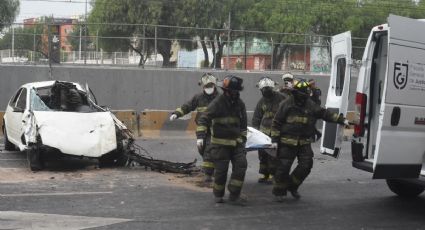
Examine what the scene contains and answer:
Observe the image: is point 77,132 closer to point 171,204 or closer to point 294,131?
point 171,204

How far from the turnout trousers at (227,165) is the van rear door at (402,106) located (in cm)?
173

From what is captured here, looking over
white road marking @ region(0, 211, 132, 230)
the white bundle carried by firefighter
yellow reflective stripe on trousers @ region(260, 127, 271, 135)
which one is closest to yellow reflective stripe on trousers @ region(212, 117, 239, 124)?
the white bundle carried by firefighter

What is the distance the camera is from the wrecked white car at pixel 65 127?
386 inches

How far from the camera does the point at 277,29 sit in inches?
1526

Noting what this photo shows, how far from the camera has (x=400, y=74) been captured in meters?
6.40

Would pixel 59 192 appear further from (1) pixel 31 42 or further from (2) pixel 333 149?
(1) pixel 31 42

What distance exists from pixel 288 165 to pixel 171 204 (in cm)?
160

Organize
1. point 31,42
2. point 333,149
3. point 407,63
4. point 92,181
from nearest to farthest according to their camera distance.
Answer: point 407,63
point 333,149
point 92,181
point 31,42

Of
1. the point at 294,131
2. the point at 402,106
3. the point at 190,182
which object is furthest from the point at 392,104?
the point at 190,182

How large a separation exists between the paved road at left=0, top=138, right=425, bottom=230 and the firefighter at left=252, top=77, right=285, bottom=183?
290 mm

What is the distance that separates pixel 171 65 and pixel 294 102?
12.2 metres

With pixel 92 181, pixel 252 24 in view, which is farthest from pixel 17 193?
pixel 252 24

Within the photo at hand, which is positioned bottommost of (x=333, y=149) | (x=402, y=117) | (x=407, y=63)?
(x=333, y=149)

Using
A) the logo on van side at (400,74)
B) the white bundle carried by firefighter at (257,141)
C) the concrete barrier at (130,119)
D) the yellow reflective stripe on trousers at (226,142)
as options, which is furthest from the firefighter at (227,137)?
the concrete barrier at (130,119)
